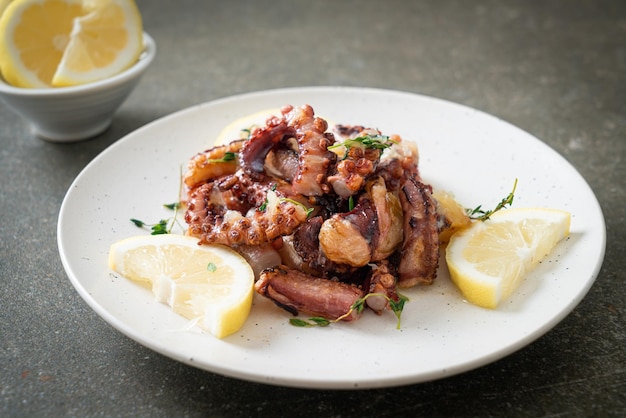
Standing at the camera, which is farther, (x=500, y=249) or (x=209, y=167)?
(x=209, y=167)

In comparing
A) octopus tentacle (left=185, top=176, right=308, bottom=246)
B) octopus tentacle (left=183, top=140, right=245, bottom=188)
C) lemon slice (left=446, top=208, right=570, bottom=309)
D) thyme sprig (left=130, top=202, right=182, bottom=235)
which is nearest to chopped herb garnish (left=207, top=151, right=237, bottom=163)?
octopus tentacle (left=183, top=140, right=245, bottom=188)

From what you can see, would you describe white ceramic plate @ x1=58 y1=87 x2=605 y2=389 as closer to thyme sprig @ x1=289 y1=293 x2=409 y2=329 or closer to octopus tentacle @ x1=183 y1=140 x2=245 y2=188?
thyme sprig @ x1=289 y1=293 x2=409 y2=329

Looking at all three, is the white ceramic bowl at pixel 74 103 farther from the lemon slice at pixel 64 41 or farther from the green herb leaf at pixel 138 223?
the green herb leaf at pixel 138 223

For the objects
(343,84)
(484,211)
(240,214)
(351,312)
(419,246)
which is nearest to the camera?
(351,312)

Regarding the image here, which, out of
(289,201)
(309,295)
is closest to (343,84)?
(289,201)

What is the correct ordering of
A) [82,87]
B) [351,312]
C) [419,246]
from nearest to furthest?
[351,312], [419,246], [82,87]

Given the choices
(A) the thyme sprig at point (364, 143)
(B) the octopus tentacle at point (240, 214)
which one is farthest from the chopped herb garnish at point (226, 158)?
(A) the thyme sprig at point (364, 143)

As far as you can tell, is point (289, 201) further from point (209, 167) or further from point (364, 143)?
point (209, 167)
